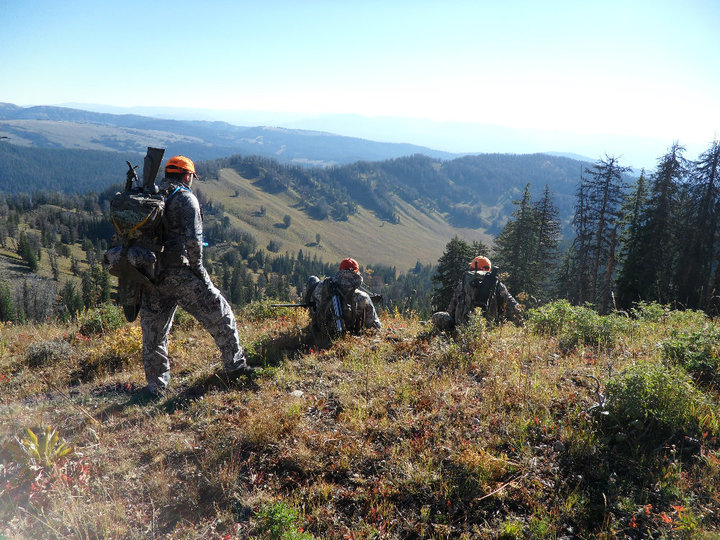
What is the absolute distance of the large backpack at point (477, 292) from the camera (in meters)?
8.71

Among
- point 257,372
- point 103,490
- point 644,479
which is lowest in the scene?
point 103,490

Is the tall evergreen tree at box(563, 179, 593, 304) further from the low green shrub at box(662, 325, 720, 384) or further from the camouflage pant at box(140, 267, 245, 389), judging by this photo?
the camouflage pant at box(140, 267, 245, 389)

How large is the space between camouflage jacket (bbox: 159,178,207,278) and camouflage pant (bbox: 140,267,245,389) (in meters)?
0.20

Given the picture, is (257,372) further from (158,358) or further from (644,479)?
(644,479)

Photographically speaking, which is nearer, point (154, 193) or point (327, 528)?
point (327, 528)

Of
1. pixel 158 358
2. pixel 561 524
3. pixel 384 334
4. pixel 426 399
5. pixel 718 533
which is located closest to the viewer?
pixel 718 533

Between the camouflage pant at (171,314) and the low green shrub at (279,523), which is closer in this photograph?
the low green shrub at (279,523)

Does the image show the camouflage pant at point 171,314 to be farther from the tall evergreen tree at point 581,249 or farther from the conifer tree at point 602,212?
the tall evergreen tree at point 581,249

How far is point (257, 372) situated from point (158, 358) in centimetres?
158

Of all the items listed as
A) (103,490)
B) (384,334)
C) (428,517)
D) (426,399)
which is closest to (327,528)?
(428,517)

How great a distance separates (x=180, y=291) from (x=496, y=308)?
673 centimetres

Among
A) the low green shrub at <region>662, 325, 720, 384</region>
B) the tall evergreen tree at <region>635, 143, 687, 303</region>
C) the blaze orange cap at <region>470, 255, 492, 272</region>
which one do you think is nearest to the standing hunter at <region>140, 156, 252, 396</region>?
the blaze orange cap at <region>470, 255, 492, 272</region>

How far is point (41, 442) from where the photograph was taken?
14.4 ft

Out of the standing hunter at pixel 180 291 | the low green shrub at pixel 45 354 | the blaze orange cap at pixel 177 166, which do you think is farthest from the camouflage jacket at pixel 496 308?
the low green shrub at pixel 45 354
